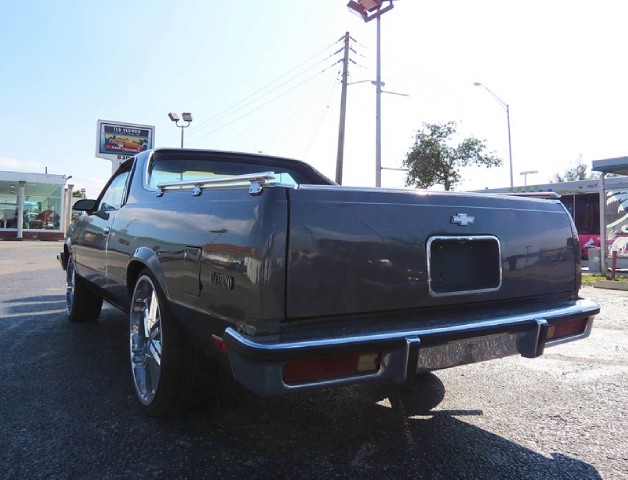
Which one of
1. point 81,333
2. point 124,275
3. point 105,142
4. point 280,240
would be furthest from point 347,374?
point 105,142

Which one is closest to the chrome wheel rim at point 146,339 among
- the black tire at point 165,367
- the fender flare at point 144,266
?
the black tire at point 165,367

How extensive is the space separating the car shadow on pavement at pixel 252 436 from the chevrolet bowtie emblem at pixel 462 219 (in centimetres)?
121

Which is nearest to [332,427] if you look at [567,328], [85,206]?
[567,328]

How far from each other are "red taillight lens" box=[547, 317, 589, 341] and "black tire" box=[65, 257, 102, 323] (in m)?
4.48

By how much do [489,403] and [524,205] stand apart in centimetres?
136

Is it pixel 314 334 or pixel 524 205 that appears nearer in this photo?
pixel 314 334

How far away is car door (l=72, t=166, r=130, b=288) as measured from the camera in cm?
403

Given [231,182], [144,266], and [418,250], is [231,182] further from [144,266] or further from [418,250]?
[144,266]

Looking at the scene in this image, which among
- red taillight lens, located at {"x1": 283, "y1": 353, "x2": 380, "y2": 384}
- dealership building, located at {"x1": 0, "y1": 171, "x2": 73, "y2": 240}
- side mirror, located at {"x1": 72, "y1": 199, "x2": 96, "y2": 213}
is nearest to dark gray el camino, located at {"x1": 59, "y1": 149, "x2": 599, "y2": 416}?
red taillight lens, located at {"x1": 283, "y1": 353, "x2": 380, "y2": 384}

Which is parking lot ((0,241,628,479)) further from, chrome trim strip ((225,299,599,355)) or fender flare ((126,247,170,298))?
fender flare ((126,247,170,298))

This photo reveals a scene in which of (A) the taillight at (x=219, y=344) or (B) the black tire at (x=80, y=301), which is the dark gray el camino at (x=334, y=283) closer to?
(A) the taillight at (x=219, y=344)

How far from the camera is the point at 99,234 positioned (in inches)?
166

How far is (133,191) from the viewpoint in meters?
3.67

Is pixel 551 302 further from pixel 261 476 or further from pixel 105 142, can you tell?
pixel 105 142
